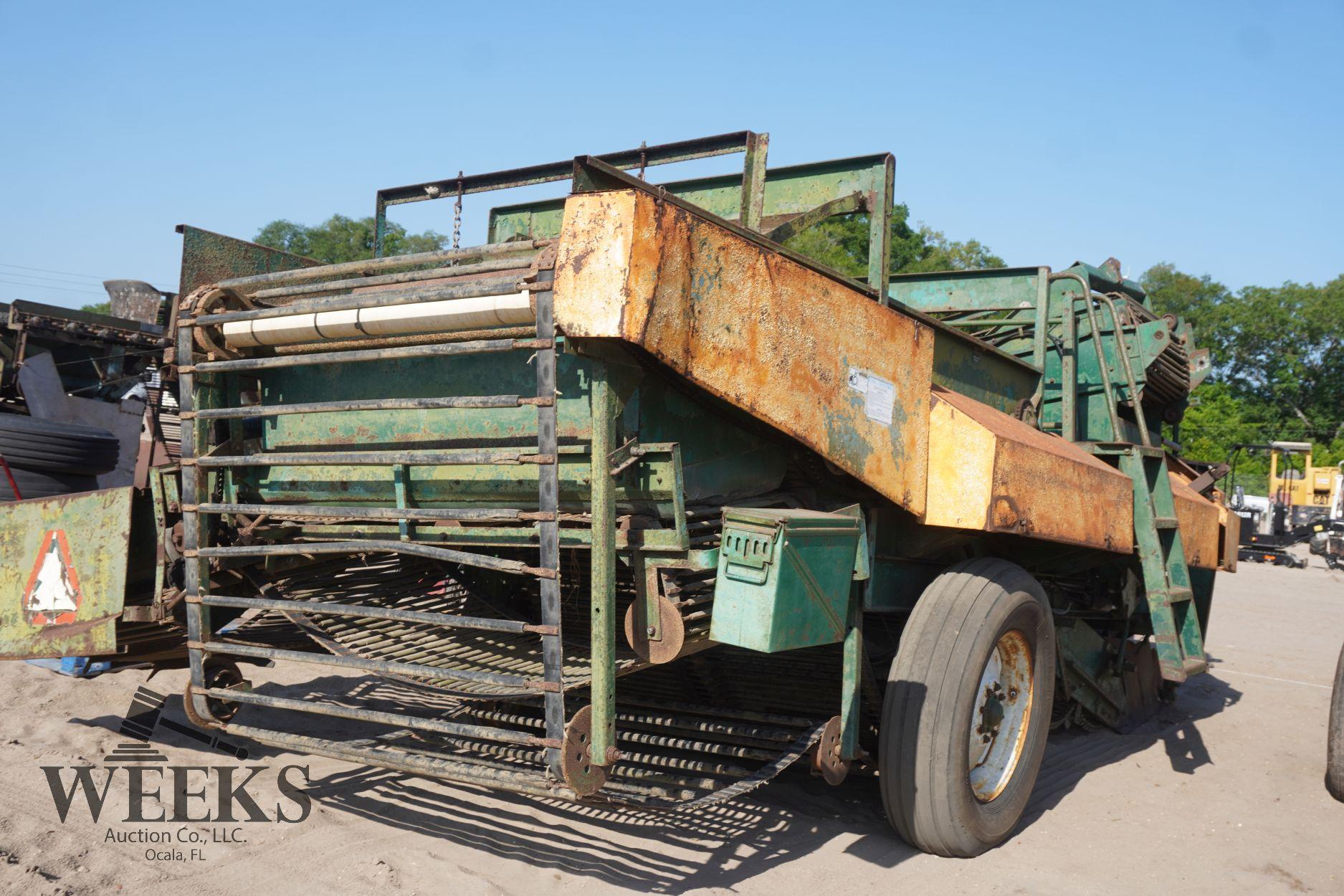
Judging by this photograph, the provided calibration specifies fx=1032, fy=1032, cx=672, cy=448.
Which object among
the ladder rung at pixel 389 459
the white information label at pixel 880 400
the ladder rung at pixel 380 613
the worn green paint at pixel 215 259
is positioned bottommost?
the ladder rung at pixel 380 613

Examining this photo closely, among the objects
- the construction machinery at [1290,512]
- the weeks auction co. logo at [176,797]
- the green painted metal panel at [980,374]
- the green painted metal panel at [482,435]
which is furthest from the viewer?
the construction machinery at [1290,512]

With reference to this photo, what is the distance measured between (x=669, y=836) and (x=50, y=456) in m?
3.63

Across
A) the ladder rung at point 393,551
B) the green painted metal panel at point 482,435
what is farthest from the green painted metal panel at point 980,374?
the ladder rung at point 393,551

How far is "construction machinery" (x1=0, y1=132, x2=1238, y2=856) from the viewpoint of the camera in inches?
116

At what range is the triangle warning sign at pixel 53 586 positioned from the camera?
397cm

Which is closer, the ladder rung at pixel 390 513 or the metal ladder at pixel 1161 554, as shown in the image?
the ladder rung at pixel 390 513

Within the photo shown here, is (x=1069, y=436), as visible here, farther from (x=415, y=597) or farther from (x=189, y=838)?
(x=189, y=838)

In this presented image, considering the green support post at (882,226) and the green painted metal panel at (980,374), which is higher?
the green support post at (882,226)

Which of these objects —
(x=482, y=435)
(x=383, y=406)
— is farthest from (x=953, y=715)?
(x=383, y=406)

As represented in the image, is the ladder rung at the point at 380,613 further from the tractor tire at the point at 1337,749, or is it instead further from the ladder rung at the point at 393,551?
the tractor tire at the point at 1337,749

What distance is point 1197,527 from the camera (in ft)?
17.1

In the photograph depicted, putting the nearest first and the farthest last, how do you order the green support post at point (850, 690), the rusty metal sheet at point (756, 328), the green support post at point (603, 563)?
the rusty metal sheet at point (756, 328), the green support post at point (603, 563), the green support post at point (850, 690)

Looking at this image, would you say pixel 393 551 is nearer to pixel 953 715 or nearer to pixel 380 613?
pixel 380 613

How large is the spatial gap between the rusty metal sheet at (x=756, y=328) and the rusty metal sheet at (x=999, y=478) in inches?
3.0
